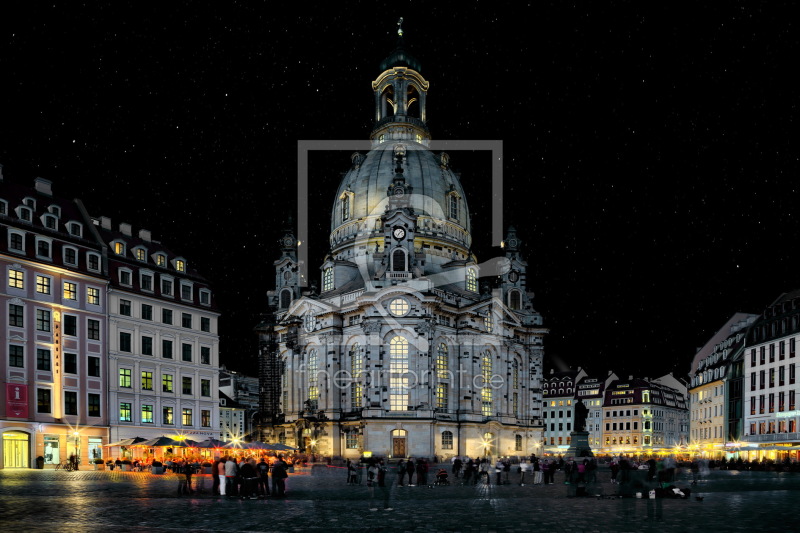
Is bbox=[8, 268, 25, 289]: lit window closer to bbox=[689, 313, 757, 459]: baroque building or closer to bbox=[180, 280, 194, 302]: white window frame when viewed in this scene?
bbox=[180, 280, 194, 302]: white window frame

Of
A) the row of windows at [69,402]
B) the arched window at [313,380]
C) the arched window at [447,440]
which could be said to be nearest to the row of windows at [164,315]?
the row of windows at [69,402]

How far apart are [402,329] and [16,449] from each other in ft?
152

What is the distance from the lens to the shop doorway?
5671cm

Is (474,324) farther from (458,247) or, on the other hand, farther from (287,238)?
(287,238)

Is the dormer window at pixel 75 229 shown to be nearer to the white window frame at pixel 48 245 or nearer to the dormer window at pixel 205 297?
the white window frame at pixel 48 245

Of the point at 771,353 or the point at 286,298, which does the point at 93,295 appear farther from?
the point at 771,353

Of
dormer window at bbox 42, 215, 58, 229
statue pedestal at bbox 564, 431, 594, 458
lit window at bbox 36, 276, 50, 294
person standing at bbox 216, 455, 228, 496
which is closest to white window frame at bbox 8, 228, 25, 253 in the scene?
lit window at bbox 36, 276, 50, 294

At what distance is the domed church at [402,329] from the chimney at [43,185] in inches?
1509

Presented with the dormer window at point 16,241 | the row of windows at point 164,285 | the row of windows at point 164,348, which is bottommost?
the row of windows at point 164,348

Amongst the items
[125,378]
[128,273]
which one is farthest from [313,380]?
[128,273]

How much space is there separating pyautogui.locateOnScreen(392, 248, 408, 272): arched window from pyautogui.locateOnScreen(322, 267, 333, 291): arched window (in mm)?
13094

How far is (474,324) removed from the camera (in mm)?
102312

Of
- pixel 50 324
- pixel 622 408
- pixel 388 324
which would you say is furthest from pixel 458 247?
pixel 622 408

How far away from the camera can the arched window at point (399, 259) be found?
96938mm
